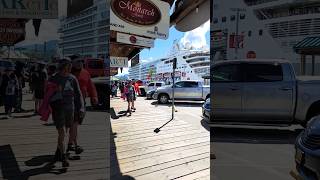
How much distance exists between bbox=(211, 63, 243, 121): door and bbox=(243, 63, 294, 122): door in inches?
1.3

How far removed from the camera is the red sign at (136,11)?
219 centimetres

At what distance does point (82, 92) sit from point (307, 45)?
1.02 meters

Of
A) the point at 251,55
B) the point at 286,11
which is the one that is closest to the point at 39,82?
the point at 251,55

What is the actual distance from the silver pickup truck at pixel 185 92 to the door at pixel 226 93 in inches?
2.8

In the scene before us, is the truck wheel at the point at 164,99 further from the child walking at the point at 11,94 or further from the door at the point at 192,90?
the child walking at the point at 11,94

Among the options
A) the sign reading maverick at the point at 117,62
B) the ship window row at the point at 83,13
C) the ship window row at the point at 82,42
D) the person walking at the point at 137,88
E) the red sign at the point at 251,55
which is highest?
the ship window row at the point at 83,13

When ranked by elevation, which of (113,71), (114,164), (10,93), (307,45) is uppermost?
(307,45)

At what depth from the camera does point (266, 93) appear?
2.00 m

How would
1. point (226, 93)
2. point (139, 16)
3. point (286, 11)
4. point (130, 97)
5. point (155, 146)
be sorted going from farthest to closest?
point (155, 146) < point (130, 97) < point (139, 16) < point (226, 93) < point (286, 11)

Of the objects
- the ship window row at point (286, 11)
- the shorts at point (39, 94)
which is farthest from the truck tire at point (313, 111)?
the shorts at point (39, 94)

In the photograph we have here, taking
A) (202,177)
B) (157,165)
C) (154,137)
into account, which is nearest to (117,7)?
(154,137)

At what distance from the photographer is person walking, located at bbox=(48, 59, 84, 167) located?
2219mm

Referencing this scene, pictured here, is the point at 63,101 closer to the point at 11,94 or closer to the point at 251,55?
the point at 11,94

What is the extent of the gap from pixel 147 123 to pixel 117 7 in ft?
2.13
